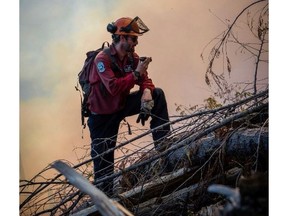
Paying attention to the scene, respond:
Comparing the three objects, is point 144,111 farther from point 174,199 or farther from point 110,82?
point 174,199

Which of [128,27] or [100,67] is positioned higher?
[128,27]

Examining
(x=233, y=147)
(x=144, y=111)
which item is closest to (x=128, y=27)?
(x=144, y=111)

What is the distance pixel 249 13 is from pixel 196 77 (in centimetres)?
31

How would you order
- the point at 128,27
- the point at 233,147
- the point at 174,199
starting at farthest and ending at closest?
the point at 128,27, the point at 174,199, the point at 233,147

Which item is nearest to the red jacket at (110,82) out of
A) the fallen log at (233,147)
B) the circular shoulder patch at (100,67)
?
the circular shoulder patch at (100,67)

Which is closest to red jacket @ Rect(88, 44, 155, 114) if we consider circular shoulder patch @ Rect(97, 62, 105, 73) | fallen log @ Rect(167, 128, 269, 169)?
circular shoulder patch @ Rect(97, 62, 105, 73)

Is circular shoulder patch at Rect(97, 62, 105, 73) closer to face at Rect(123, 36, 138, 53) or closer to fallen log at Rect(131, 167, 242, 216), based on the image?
face at Rect(123, 36, 138, 53)

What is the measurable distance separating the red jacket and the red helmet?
68mm

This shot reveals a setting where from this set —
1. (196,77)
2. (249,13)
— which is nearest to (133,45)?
(196,77)

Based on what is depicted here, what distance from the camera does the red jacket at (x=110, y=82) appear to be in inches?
89.4

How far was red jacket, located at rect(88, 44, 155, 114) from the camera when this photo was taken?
2.27m

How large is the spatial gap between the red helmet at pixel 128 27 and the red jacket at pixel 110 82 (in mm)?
68

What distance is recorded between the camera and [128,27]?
89.3 inches

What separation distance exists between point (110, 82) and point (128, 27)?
0.76 feet
